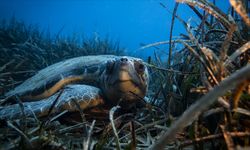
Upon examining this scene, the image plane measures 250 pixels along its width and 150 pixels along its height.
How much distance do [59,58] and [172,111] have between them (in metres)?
4.37

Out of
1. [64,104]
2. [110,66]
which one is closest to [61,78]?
[110,66]

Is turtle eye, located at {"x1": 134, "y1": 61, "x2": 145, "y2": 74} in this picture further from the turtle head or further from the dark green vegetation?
the dark green vegetation

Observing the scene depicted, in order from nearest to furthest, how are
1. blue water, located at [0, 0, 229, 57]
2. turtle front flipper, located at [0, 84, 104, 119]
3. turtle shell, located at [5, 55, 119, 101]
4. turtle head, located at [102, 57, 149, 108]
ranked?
turtle front flipper, located at [0, 84, 104, 119], turtle head, located at [102, 57, 149, 108], turtle shell, located at [5, 55, 119, 101], blue water, located at [0, 0, 229, 57]

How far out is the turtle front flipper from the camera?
6.76 feet

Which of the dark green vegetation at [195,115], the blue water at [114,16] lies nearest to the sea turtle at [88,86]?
the dark green vegetation at [195,115]

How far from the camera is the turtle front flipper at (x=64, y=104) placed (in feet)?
6.76

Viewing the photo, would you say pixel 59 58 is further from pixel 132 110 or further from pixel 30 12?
pixel 30 12

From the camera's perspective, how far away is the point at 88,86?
8.86ft

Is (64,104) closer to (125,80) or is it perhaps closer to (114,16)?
(125,80)

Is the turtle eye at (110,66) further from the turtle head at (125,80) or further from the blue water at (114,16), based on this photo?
the blue water at (114,16)

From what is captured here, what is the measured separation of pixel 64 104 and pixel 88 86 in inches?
24.3

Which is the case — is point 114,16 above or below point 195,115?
above

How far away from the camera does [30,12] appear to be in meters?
58.6

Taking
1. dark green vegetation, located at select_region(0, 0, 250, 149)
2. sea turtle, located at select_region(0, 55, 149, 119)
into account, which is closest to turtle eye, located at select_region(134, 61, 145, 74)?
sea turtle, located at select_region(0, 55, 149, 119)
